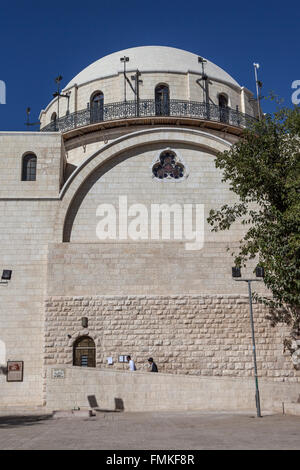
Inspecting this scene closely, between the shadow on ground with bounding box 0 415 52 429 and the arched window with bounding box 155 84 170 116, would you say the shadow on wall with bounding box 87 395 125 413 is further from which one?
the arched window with bounding box 155 84 170 116

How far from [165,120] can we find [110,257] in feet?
23.2

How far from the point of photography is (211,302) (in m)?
14.0

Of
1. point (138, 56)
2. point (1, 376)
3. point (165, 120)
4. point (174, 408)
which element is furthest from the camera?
point (138, 56)

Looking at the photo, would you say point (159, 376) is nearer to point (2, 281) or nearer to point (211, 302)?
point (211, 302)

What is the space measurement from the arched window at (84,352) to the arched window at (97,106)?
9974 mm

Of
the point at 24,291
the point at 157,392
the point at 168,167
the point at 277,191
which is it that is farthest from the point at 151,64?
the point at 157,392

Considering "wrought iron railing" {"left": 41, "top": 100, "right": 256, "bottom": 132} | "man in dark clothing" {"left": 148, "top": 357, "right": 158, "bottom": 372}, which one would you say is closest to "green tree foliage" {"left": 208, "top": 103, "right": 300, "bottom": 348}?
"man in dark clothing" {"left": 148, "top": 357, "right": 158, "bottom": 372}

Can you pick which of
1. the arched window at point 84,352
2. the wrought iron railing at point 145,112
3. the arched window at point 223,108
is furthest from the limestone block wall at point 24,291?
the arched window at point 223,108

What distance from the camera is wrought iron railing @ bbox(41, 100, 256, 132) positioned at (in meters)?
19.5

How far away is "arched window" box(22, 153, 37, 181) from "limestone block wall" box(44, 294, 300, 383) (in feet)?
14.8

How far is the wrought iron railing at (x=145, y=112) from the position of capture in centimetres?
1952

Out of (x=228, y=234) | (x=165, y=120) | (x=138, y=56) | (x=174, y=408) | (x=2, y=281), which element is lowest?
(x=174, y=408)

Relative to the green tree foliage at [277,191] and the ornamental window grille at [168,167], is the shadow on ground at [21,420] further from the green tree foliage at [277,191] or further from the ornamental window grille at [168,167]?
the ornamental window grille at [168,167]

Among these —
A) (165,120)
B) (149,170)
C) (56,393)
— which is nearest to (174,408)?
(56,393)
